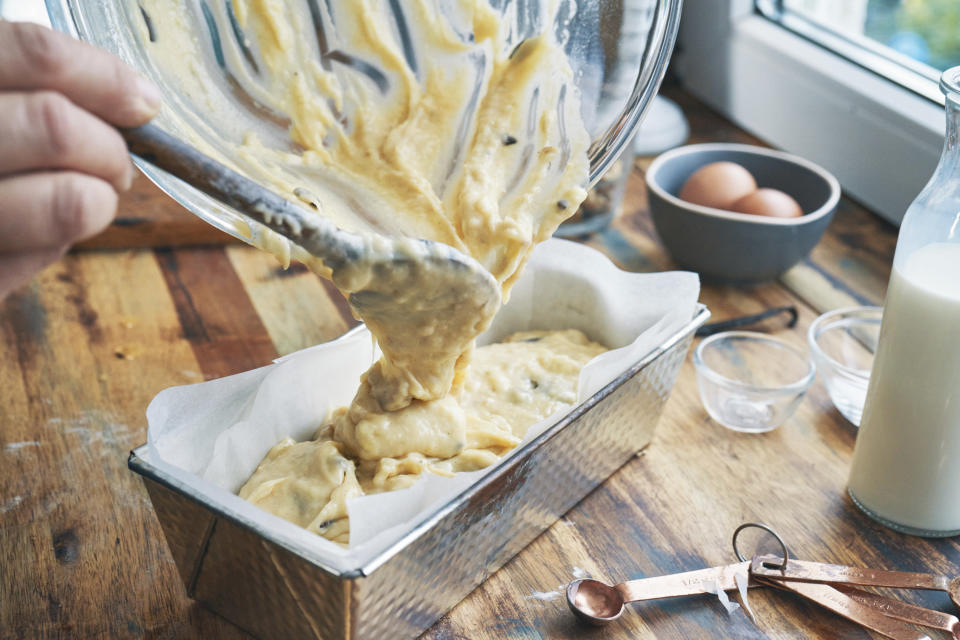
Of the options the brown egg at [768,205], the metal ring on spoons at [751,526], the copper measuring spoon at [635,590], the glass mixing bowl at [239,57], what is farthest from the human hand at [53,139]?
the brown egg at [768,205]

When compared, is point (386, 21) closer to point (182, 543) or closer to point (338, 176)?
point (338, 176)

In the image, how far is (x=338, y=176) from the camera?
97 cm

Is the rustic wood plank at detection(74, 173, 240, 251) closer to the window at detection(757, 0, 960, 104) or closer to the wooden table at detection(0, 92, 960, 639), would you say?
the wooden table at detection(0, 92, 960, 639)

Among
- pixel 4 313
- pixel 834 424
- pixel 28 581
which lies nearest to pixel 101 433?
pixel 28 581

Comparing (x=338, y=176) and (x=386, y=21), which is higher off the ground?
(x=386, y=21)

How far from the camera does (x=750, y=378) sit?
1356 millimetres

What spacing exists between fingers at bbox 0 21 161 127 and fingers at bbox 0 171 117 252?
51mm

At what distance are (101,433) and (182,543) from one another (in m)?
0.38

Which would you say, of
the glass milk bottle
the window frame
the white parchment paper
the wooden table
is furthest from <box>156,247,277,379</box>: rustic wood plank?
the window frame

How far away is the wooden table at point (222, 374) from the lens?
0.96 metres

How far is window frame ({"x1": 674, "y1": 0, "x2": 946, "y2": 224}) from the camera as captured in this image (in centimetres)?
166

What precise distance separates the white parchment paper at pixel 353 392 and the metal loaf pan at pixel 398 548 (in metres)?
0.01

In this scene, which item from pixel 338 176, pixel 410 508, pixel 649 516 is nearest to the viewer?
pixel 410 508

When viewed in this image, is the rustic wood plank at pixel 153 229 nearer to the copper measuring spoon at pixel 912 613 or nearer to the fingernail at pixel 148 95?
the fingernail at pixel 148 95
